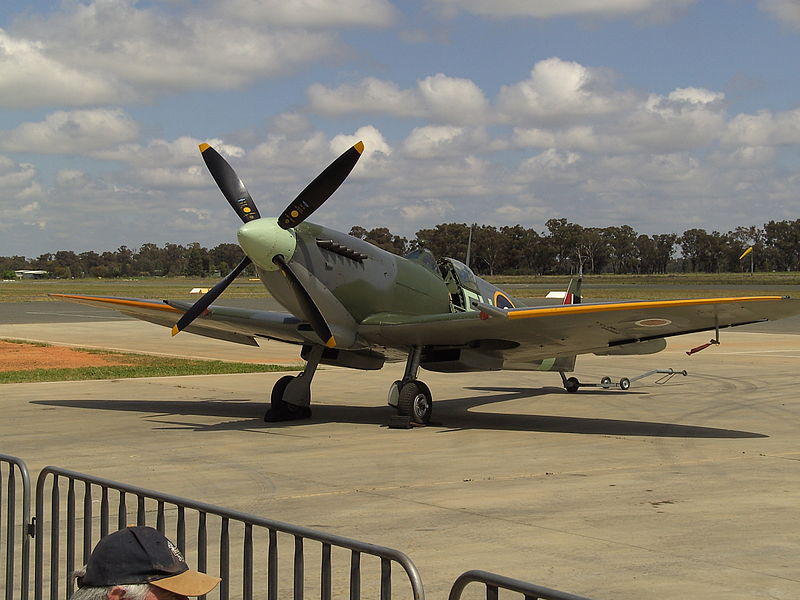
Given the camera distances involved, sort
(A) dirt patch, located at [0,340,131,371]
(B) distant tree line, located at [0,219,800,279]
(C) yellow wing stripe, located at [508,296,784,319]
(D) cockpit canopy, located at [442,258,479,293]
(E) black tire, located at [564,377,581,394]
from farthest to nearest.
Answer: (B) distant tree line, located at [0,219,800,279] < (A) dirt patch, located at [0,340,131,371] < (E) black tire, located at [564,377,581,394] < (D) cockpit canopy, located at [442,258,479,293] < (C) yellow wing stripe, located at [508,296,784,319]

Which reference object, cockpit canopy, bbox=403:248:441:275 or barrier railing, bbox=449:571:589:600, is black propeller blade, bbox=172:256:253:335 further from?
barrier railing, bbox=449:571:589:600

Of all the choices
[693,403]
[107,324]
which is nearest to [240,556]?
[693,403]

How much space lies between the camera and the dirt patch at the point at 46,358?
24105 millimetres

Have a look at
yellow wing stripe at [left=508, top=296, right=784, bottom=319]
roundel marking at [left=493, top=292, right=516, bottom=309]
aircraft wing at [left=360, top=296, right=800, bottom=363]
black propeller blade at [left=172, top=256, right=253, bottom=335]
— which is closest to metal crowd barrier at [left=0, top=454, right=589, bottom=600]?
black propeller blade at [left=172, top=256, right=253, bottom=335]

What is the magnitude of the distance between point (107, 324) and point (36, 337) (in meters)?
9.26

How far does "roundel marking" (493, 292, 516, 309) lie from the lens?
16.9m

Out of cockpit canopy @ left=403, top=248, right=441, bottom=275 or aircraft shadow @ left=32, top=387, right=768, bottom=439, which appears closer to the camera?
aircraft shadow @ left=32, top=387, right=768, bottom=439

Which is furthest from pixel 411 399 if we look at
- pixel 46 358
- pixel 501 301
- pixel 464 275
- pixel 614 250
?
pixel 614 250

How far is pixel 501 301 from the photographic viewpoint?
17.1 metres

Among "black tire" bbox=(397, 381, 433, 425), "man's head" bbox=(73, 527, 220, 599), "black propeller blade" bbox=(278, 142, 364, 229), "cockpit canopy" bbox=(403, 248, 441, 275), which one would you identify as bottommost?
"black tire" bbox=(397, 381, 433, 425)

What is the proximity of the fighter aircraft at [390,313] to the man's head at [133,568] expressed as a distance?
981 cm

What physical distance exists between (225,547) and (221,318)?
11.4 metres

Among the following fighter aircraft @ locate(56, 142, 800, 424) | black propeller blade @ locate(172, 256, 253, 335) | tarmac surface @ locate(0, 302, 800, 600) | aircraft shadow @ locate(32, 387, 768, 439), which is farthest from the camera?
black propeller blade @ locate(172, 256, 253, 335)

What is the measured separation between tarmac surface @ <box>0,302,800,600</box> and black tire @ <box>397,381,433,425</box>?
334 millimetres
